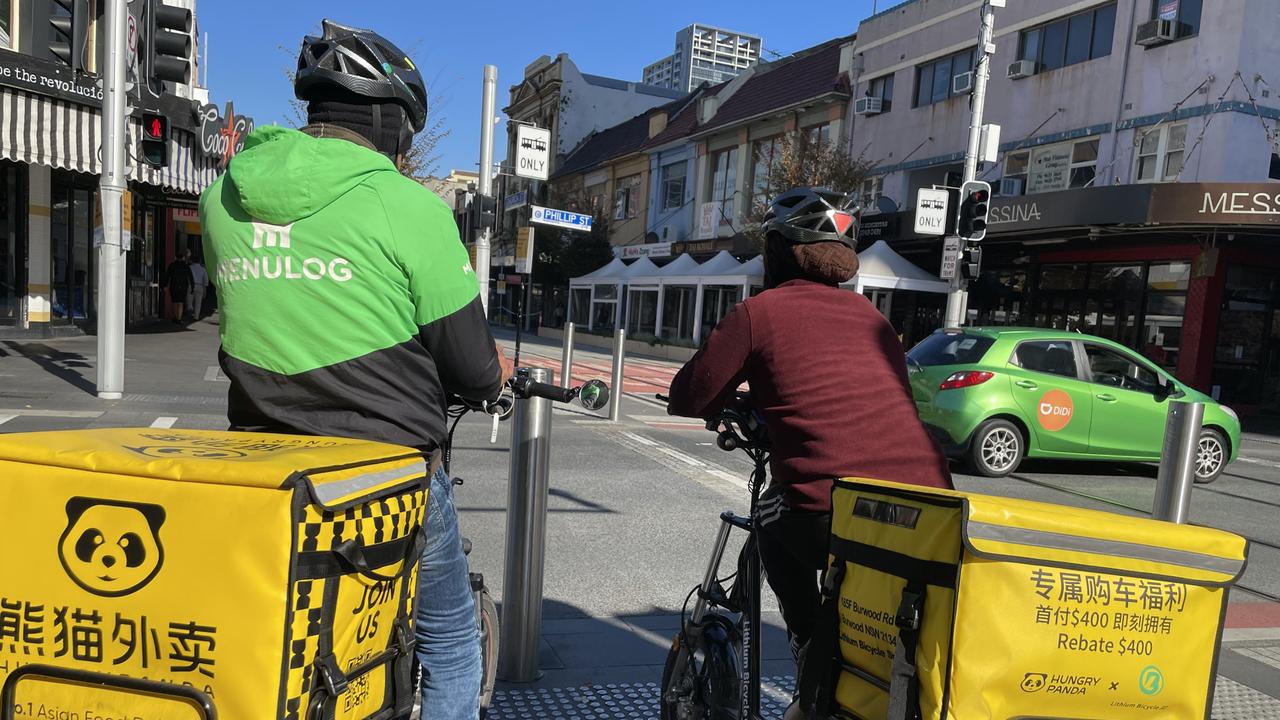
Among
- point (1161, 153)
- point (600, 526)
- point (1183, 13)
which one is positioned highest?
point (1183, 13)

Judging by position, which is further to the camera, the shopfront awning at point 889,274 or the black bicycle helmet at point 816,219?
the shopfront awning at point 889,274

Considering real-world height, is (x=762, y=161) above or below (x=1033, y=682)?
above

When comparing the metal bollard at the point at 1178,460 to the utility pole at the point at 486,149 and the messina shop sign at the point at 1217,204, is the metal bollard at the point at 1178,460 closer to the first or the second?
the utility pole at the point at 486,149

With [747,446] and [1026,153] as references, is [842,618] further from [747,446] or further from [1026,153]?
[1026,153]

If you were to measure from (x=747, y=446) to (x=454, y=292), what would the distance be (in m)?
1.14

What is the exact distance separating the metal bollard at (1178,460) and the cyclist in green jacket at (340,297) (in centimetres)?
269

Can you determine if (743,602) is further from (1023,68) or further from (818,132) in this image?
(818,132)

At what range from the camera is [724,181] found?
33719mm

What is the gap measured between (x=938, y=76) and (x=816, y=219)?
954 inches

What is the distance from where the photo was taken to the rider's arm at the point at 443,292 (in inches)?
73.8

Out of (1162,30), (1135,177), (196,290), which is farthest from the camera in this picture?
(196,290)

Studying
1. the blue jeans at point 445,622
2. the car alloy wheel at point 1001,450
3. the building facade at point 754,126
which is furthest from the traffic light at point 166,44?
the building facade at point 754,126

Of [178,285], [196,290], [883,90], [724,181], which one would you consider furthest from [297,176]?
[724,181]

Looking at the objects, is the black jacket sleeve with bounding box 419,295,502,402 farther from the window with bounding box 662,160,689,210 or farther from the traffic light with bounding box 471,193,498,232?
the window with bounding box 662,160,689,210
